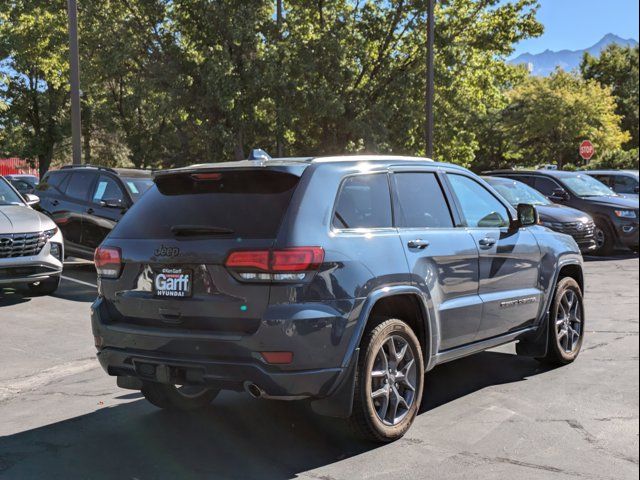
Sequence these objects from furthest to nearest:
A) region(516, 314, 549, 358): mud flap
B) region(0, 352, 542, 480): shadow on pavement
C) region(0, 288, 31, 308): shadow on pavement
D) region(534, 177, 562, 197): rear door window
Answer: region(534, 177, 562, 197): rear door window < region(0, 288, 31, 308): shadow on pavement < region(516, 314, 549, 358): mud flap < region(0, 352, 542, 480): shadow on pavement

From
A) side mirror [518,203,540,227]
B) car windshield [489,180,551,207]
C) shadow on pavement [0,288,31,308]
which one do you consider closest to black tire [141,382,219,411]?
side mirror [518,203,540,227]

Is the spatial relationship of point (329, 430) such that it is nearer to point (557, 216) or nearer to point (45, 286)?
point (45, 286)

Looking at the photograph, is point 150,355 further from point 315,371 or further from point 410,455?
point 410,455

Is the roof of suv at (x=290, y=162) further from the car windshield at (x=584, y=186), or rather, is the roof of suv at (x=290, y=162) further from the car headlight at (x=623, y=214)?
the car windshield at (x=584, y=186)

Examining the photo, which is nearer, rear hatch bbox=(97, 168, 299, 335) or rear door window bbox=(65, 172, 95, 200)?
rear hatch bbox=(97, 168, 299, 335)

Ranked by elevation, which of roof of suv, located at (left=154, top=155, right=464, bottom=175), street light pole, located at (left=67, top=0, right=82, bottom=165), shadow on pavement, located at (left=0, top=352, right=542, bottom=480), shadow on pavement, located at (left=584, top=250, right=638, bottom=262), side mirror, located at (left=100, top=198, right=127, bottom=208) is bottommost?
shadow on pavement, located at (left=0, top=352, right=542, bottom=480)

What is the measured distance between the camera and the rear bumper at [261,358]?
396 centimetres

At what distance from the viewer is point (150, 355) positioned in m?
4.30

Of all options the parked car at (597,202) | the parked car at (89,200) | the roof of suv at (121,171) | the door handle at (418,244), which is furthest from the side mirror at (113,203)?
the parked car at (597,202)

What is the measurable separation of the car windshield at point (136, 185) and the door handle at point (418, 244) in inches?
301

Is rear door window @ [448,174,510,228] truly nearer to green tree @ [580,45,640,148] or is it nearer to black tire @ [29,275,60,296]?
black tire @ [29,275,60,296]

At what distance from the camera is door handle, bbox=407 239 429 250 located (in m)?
4.73

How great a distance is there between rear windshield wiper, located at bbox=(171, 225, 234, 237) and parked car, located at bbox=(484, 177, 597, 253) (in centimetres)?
1044

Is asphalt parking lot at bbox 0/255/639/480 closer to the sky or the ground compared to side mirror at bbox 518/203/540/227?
closer to the ground
